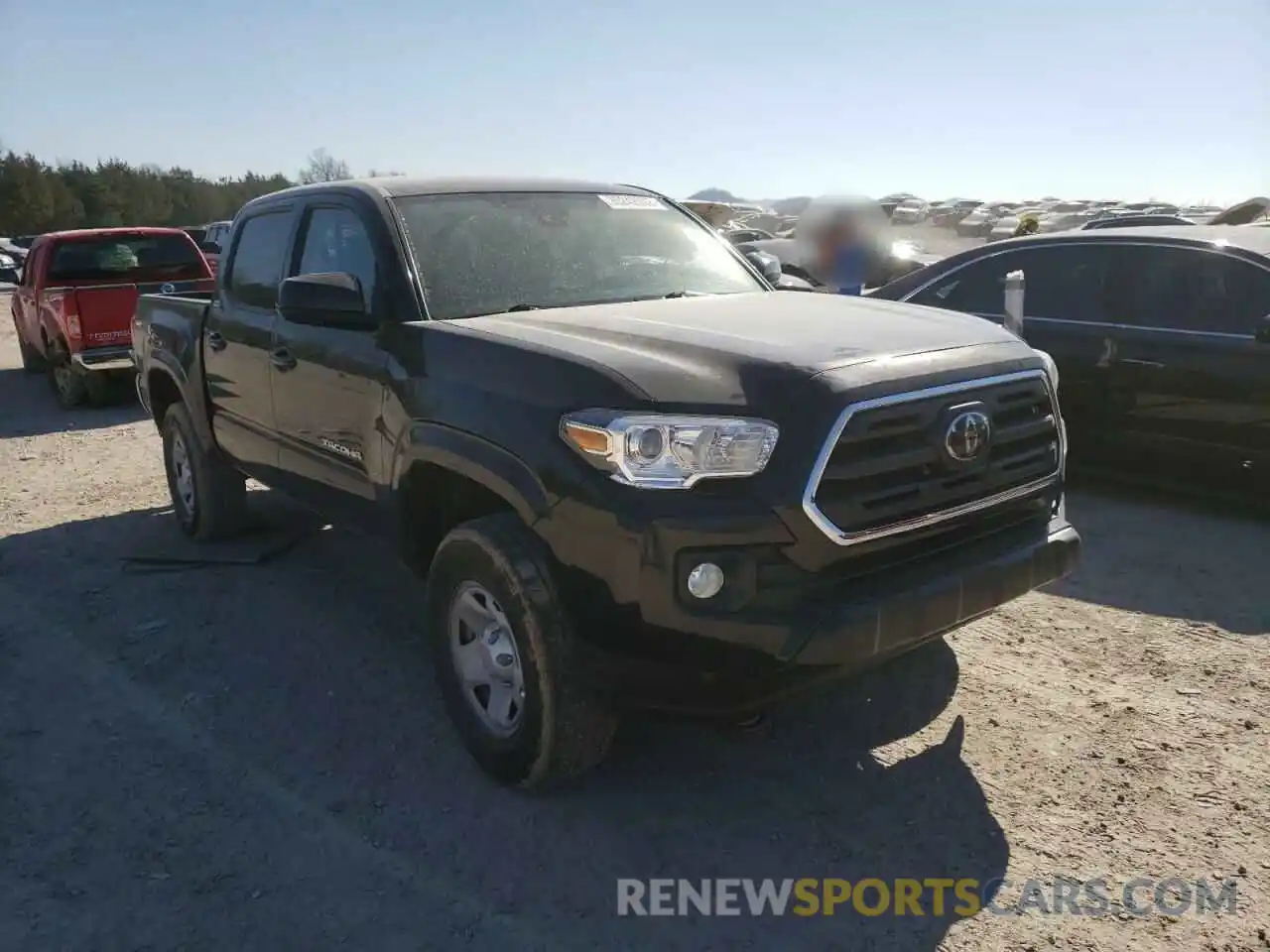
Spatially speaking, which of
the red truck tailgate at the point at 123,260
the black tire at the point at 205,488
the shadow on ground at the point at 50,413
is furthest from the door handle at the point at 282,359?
the red truck tailgate at the point at 123,260

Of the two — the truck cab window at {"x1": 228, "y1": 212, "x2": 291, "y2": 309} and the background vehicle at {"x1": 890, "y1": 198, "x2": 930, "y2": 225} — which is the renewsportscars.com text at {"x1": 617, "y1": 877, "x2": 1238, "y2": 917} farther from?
the background vehicle at {"x1": 890, "y1": 198, "x2": 930, "y2": 225}

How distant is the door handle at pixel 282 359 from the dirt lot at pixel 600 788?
1.20 metres

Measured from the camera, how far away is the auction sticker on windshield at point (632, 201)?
470 centimetres

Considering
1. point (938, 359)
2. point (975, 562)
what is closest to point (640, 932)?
point (975, 562)

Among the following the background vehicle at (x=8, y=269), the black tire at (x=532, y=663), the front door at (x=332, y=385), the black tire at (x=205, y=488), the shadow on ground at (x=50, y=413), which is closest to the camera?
the black tire at (x=532, y=663)

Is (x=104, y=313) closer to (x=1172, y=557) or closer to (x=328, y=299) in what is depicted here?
(x=328, y=299)

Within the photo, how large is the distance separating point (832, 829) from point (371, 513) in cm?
208

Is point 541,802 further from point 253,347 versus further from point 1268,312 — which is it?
point 1268,312

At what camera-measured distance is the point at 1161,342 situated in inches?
238

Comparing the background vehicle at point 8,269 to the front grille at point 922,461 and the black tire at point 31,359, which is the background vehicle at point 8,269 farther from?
the front grille at point 922,461

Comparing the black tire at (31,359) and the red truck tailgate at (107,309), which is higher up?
the red truck tailgate at (107,309)

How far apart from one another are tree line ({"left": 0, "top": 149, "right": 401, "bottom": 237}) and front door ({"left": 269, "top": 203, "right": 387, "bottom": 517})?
132ft

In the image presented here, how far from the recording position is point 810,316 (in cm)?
375

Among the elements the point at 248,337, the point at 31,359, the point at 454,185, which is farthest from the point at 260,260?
the point at 31,359
